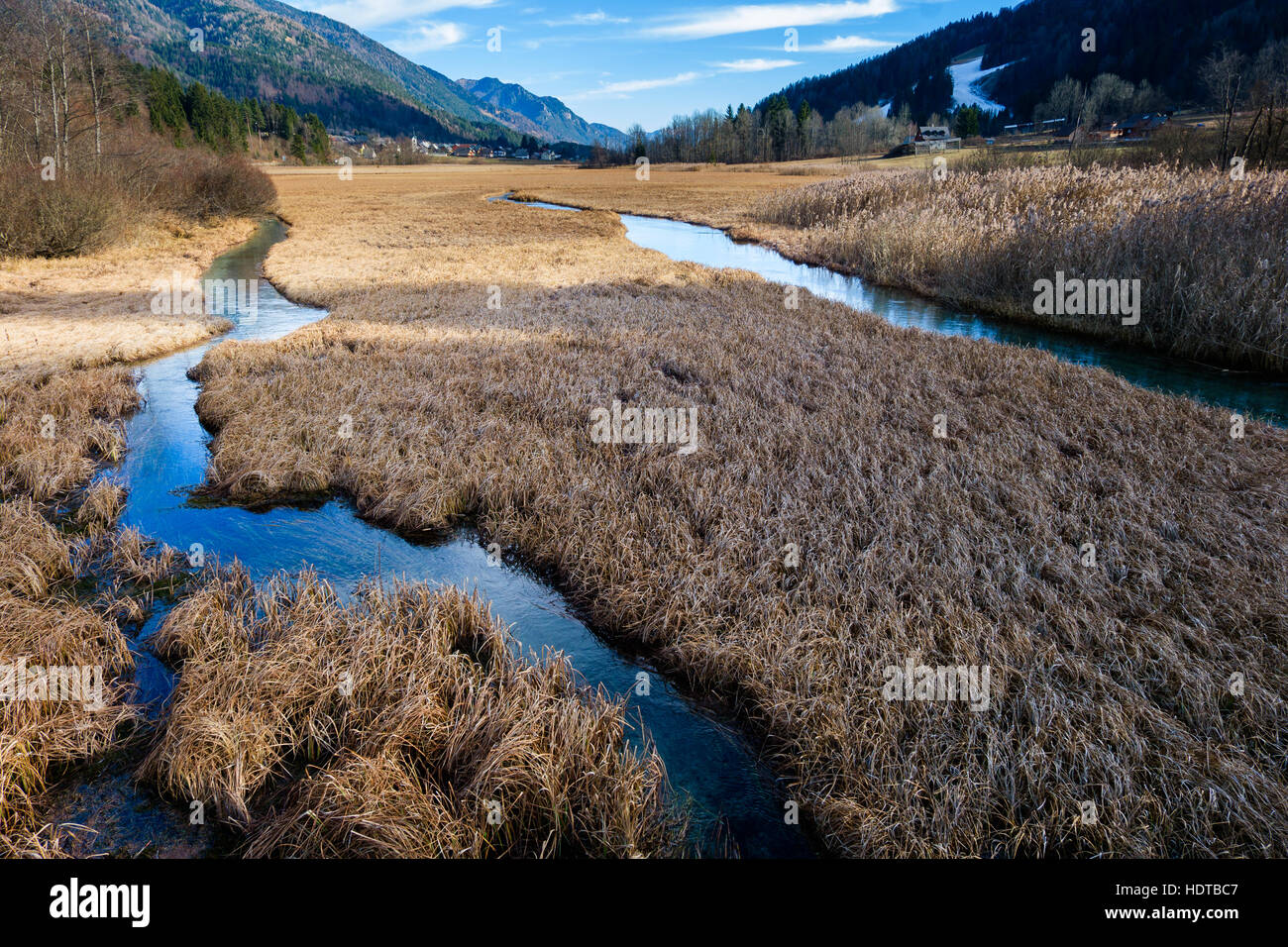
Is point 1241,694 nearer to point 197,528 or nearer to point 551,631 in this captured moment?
point 551,631

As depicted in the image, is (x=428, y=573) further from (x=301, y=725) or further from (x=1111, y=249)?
(x=1111, y=249)

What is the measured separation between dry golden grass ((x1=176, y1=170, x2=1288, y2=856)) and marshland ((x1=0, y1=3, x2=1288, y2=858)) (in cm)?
4

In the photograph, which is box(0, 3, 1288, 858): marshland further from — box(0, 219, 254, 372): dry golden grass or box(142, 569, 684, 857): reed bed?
box(0, 219, 254, 372): dry golden grass

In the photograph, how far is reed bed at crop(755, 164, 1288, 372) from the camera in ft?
43.5

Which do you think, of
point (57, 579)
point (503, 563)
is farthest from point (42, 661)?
point (503, 563)

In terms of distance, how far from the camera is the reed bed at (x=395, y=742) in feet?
13.3

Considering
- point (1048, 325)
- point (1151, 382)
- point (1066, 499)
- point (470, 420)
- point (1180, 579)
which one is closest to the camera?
point (1180, 579)

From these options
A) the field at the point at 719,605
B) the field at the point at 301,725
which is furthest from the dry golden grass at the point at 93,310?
the field at the point at 301,725

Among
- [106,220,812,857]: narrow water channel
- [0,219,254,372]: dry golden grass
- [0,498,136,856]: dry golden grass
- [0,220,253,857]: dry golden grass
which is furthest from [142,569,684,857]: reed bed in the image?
[0,219,254,372]: dry golden grass

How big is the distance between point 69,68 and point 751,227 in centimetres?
3397

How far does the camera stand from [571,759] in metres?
4.49

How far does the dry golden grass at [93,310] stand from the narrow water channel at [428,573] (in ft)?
8.35

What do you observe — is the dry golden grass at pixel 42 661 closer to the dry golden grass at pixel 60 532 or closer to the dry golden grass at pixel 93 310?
the dry golden grass at pixel 60 532
